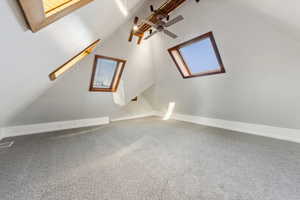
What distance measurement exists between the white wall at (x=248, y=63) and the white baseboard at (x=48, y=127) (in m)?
3.44

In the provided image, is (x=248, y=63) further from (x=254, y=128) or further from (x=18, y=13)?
(x=18, y=13)

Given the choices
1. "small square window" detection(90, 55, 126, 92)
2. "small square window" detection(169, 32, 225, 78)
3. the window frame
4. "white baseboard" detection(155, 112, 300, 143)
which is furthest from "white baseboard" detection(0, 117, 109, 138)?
the window frame

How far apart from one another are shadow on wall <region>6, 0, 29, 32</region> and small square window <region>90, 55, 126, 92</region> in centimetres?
224

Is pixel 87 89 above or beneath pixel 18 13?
beneath

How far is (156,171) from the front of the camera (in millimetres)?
1412

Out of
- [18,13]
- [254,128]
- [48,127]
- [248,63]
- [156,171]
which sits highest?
[18,13]

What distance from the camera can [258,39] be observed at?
189 centimetres

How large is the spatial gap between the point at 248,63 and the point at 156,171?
2309 mm

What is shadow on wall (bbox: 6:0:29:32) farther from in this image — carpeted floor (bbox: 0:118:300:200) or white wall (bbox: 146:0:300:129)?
white wall (bbox: 146:0:300:129)

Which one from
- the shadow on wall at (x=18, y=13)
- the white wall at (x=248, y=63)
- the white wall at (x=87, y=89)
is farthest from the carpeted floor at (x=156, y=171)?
the shadow on wall at (x=18, y=13)

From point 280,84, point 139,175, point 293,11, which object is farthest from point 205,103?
point 139,175

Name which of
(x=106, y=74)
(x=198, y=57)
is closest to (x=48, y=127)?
(x=106, y=74)

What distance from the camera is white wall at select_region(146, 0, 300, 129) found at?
1.79m

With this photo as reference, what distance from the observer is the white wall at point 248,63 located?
1786 millimetres
